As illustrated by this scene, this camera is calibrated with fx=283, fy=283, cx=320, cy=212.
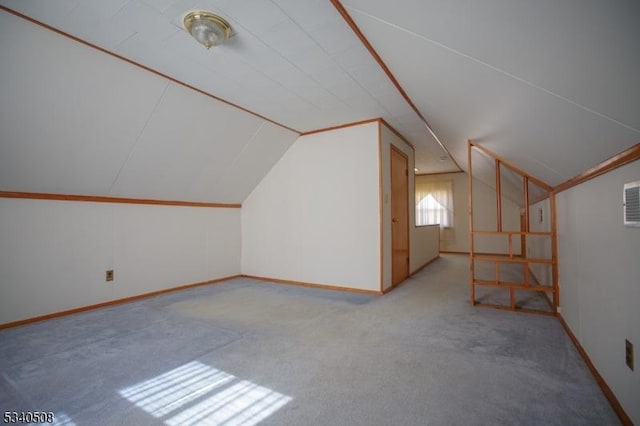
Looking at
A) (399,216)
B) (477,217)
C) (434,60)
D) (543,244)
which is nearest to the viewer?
(434,60)

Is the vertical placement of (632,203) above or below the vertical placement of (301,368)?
above

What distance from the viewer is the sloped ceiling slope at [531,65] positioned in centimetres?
97

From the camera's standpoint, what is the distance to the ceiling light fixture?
76.6 inches

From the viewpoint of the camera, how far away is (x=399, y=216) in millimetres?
4543

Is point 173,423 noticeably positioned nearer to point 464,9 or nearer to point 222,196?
point 464,9

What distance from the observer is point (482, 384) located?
171cm

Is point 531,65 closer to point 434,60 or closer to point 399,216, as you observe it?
point 434,60

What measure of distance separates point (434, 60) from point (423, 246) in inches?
180

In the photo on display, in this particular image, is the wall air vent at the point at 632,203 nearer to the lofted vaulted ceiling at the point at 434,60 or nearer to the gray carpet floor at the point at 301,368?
the lofted vaulted ceiling at the point at 434,60

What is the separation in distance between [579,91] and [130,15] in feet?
8.82

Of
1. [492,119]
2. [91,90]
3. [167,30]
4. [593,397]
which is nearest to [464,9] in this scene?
[492,119]

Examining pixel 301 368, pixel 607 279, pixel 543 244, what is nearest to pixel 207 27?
pixel 301 368

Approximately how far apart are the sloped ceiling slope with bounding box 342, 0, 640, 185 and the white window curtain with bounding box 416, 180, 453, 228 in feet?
19.0

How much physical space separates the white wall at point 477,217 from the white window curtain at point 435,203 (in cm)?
14
